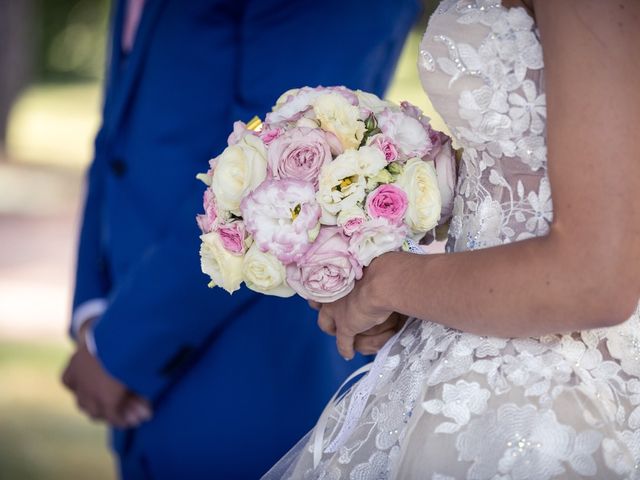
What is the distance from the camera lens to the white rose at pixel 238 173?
1960 millimetres

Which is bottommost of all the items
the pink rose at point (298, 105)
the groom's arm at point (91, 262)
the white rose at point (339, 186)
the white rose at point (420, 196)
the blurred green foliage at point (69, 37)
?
the blurred green foliage at point (69, 37)

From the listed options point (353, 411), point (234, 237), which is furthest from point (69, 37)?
point (353, 411)

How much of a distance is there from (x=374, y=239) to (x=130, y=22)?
1639 mm

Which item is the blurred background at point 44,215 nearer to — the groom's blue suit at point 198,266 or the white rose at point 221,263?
the groom's blue suit at point 198,266

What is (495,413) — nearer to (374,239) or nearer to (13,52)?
(374,239)

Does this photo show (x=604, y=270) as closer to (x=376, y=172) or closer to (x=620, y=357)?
(x=620, y=357)

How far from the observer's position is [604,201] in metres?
1.58

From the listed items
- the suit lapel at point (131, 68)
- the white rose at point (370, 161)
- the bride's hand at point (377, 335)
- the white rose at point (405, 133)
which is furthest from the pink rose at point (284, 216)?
the suit lapel at point (131, 68)

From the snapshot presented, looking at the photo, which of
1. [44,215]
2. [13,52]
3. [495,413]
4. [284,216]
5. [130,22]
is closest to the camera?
[495,413]

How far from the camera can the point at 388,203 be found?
6.29 ft

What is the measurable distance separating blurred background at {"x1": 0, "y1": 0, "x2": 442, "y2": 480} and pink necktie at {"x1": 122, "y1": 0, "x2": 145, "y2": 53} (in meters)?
1.63

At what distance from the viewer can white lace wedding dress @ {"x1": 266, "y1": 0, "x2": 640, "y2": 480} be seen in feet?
5.71

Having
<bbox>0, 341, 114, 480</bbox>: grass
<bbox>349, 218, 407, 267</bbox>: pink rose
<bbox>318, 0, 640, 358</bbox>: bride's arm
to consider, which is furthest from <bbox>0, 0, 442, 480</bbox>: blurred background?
<bbox>318, 0, 640, 358</bbox>: bride's arm

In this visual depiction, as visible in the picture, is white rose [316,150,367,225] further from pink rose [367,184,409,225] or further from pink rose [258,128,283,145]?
pink rose [258,128,283,145]
